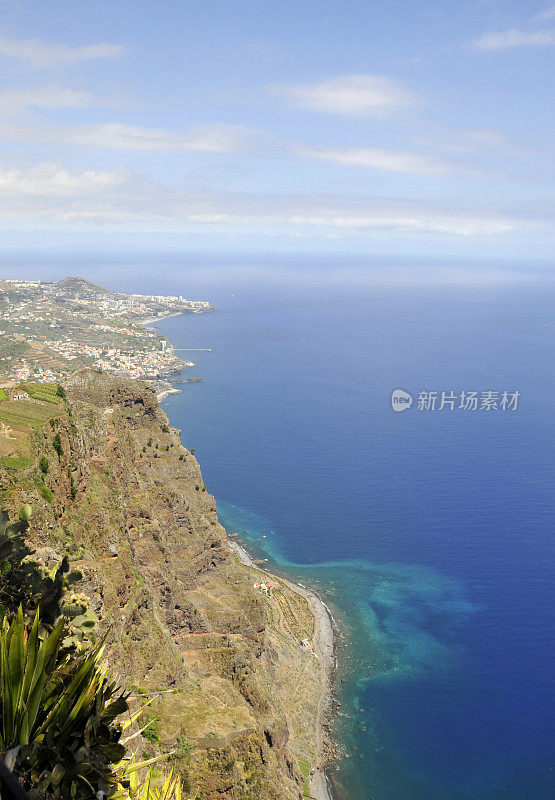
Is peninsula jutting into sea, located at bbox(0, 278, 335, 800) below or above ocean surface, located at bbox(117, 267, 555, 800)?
above

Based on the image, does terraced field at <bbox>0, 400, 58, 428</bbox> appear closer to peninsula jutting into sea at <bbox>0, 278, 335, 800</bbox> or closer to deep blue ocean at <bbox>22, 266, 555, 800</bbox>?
peninsula jutting into sea at <bbox>0, 278, 335, 800</bbox>

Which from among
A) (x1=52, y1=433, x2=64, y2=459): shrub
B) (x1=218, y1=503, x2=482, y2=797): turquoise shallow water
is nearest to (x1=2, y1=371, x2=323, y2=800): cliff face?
(x1=52, y1=433, x2=64, y2=459): shrub

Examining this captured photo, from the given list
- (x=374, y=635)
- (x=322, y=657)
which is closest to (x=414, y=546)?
(x=374, y=635)

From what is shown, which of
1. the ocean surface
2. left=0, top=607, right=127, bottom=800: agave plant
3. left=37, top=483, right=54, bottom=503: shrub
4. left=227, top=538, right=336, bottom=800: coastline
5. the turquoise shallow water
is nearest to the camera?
left=0, top=607, right=127, bottom=800: agave plant

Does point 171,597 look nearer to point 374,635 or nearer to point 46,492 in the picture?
point 46,492

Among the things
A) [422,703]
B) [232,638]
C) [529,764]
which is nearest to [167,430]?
[232,638]

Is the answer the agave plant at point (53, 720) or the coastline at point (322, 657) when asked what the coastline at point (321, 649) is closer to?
the coastline at point (322, 657)
